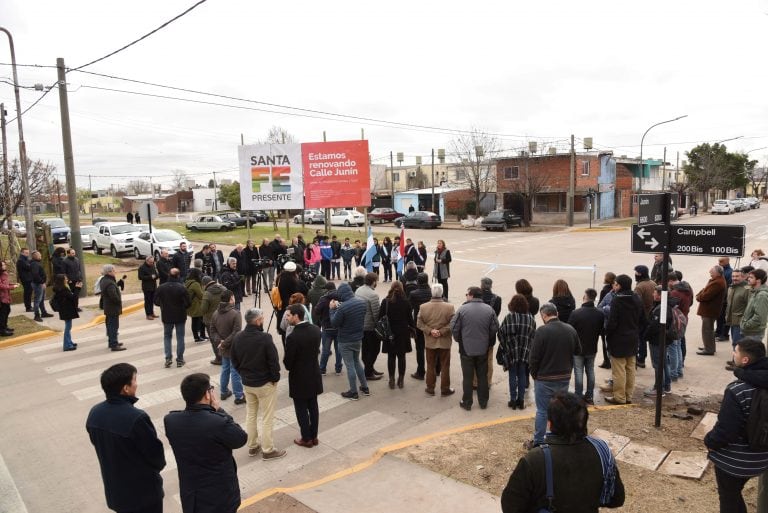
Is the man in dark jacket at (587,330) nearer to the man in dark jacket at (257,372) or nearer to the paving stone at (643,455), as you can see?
the paving stone at (643,455)

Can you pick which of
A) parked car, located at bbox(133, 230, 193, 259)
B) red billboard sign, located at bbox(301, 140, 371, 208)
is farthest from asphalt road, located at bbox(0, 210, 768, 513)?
red billboard sign, located at bbox(301, 140, 371, 208)

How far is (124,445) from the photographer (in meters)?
3.85

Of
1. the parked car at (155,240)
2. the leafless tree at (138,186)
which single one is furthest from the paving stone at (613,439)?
the leafless tree at (138,186)

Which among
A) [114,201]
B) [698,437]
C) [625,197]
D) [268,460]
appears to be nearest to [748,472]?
[698,437]

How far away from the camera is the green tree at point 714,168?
6082 centimetres

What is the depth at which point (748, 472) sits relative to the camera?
4.07 m

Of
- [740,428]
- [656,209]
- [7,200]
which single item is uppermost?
[7,200]

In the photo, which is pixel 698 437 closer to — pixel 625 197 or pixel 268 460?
pixel 268 460

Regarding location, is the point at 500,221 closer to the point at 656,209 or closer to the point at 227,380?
the point at 656,209

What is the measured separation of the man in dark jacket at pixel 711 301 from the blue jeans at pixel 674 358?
64.2 inches

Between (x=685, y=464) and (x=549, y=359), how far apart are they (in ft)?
5.60

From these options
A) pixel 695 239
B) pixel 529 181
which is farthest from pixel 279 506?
pixel 529 181

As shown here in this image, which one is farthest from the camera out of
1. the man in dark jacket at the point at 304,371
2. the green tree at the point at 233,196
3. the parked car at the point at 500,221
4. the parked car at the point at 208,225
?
the green tree at the point at 233,196

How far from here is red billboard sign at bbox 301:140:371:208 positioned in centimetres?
2581
